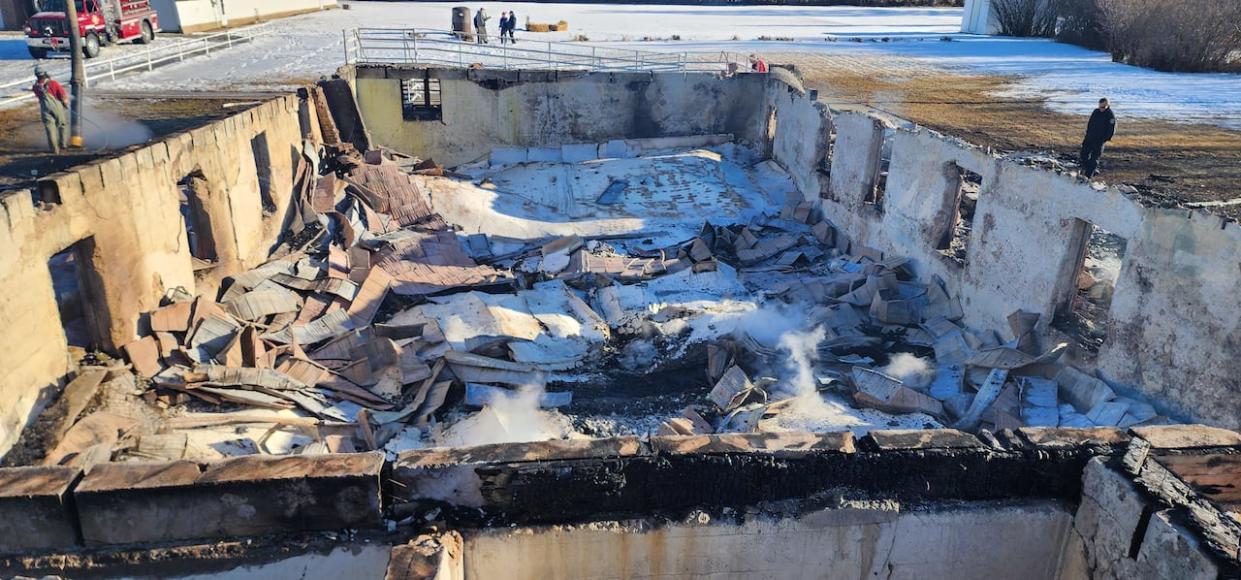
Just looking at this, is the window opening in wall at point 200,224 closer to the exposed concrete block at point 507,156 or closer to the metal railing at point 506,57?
the exposed concrete block at point 507,156

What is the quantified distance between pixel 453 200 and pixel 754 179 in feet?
23.3

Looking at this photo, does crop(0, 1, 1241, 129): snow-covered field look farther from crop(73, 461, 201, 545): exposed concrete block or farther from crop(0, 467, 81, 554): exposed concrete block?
crop(73, 461, 201, 545): exposed concrete block

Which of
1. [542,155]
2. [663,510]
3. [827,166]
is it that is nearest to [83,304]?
[663,510]

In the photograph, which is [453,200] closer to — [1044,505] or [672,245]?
[672,245]

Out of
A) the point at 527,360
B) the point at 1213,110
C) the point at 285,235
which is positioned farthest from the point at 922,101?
the point at 285,235

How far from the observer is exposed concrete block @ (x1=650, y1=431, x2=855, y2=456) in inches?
186

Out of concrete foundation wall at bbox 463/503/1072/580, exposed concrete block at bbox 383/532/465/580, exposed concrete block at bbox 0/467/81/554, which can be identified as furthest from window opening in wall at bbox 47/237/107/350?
concrete foundation wall at bbox 463/503/1072/580

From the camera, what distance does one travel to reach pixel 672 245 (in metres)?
15.5

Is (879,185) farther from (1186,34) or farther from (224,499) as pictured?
(1186,34)

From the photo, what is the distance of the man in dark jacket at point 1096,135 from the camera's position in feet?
33.1

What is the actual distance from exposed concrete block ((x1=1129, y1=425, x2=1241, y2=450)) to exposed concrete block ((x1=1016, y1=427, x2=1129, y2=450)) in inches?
5.3

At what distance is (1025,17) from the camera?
3309 cm

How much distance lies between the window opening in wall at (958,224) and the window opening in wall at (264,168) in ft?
36.7

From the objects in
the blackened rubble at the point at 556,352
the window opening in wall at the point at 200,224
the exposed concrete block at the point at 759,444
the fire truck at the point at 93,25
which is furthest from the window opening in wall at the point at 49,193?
the fire truck at the point at 93,25
